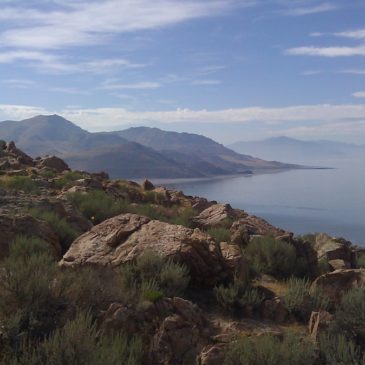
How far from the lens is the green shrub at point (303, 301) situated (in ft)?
28.2

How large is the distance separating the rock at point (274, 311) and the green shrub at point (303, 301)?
115mm

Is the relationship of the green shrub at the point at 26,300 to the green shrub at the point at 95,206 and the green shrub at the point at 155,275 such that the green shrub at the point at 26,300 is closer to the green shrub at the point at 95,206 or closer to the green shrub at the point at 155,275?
the green shrub at the point at 155,275

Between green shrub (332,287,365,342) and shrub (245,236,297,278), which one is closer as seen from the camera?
green shrub (332,287,365,342)

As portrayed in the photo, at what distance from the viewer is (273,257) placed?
435 inches

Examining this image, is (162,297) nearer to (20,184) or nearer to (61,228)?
(61,228)

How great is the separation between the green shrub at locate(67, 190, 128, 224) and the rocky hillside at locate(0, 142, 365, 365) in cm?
182

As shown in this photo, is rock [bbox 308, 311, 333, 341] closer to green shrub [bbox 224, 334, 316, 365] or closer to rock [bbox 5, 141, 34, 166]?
green shrub [bbox 224, 334, 316, 365]

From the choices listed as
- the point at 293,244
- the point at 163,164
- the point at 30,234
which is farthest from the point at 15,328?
the point at 163,164

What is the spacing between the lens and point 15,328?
5.76 m

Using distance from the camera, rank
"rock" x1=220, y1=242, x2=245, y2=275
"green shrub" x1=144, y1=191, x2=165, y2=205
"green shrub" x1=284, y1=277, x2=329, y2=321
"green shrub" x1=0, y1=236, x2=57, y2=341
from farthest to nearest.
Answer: "green shrub" x1=144, y1=191, x2=165, y2=205
"rock" x1=220, y1=242, x2=245, y2=275
"green shrub" x1=284, y1=277, x2=329, y2=321
"green shrub" x1=0, y1=236, x2=57, y2=341

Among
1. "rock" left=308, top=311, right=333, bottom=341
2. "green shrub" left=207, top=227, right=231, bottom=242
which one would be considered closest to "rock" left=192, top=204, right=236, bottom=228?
"green shrub" left=207, top=227, right=231, bottom=242

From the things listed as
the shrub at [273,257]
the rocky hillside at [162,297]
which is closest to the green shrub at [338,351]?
the rocky hillside at [162,297]

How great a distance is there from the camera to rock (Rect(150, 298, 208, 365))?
21.6 feet

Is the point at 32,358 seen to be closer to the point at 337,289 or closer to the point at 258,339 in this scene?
the point at 258,339
